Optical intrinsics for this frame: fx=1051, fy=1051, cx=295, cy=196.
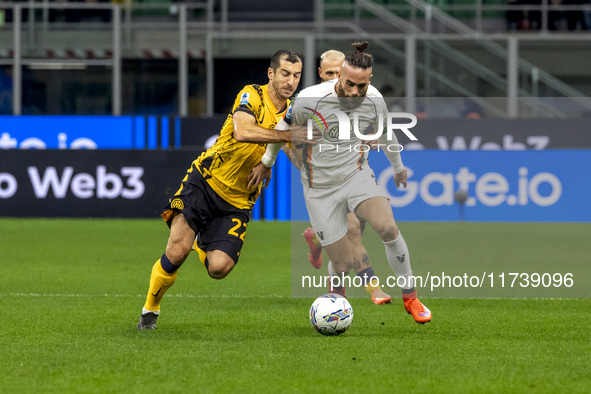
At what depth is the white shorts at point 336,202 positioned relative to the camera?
6.97 m

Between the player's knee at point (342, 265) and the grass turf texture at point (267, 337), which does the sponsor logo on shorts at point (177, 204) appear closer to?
the grass turf texture at point (267, 337)

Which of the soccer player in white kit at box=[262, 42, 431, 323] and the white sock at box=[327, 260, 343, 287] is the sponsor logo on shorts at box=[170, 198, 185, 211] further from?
the white sock at box=[327, 260, 343, 287]

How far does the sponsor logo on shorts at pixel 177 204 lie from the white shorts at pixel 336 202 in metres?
0.94

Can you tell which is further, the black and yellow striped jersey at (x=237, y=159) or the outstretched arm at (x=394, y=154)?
the outstretched arm at (x=394, y=154)

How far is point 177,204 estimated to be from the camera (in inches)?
261

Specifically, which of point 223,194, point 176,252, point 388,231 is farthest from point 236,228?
point 388,231

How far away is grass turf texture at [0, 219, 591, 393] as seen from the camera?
499 centimetres

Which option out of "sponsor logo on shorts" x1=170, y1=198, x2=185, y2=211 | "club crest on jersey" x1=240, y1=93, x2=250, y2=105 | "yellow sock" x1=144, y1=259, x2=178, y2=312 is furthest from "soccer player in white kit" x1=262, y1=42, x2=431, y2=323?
"yellow sock" x1=144, y1=259, x2=178, y2=312

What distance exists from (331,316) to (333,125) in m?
1.34

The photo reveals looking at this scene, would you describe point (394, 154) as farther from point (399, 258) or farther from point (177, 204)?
point (177, 204)

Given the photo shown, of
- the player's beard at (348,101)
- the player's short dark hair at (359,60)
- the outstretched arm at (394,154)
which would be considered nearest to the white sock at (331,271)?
the outstretched arm at (394,154)

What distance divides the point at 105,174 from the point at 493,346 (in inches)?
417

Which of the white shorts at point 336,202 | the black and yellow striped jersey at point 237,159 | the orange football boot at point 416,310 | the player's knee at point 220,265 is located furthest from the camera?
the white shorts at point 336,202

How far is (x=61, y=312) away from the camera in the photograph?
7.44m
